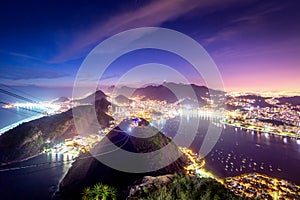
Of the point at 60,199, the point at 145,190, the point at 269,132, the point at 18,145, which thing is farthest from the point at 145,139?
the point at 269,132

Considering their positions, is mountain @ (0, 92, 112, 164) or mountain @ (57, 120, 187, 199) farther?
mountain @ (0, 92, 112, 164)

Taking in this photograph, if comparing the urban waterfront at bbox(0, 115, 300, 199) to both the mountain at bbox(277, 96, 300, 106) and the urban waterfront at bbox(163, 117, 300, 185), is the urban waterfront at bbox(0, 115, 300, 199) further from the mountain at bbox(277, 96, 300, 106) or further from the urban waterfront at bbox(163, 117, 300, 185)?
the mountain at bbox(277, 96, 300, 106)

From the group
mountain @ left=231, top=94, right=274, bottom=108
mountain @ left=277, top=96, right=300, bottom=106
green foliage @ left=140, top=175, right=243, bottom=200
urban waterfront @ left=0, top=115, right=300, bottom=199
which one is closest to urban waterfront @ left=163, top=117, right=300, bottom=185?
urban waterfront @ left=0, top=115, right=300, bottom=199

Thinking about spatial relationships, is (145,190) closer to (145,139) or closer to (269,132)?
(145,139)

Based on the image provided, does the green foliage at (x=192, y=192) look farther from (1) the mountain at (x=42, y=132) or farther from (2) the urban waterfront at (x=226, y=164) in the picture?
(1) the mountain at (x=42, y=132)

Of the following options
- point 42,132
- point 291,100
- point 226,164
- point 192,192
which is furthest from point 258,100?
point 192,192

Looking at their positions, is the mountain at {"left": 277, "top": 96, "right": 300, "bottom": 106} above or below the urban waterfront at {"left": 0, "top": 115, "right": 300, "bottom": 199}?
above
